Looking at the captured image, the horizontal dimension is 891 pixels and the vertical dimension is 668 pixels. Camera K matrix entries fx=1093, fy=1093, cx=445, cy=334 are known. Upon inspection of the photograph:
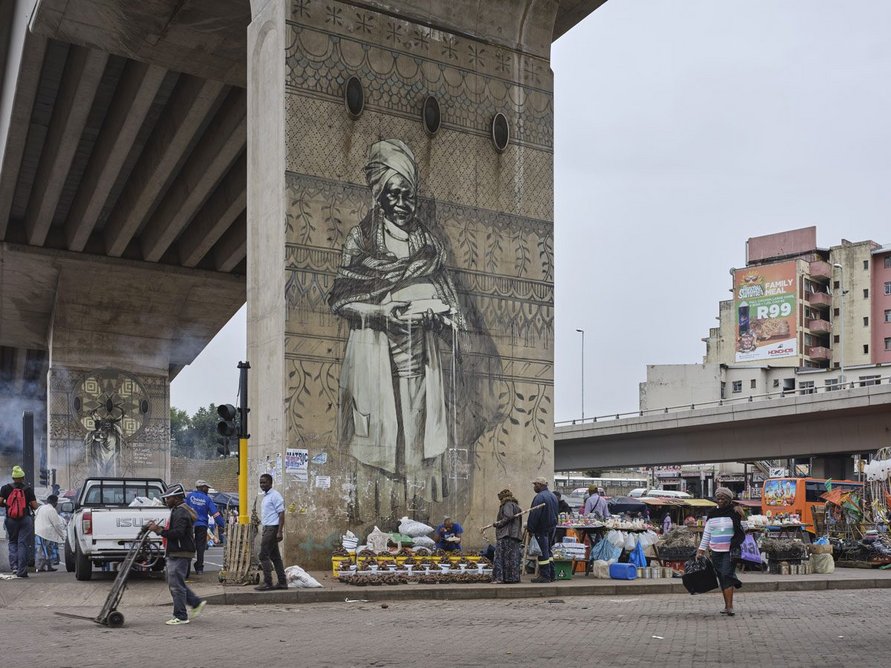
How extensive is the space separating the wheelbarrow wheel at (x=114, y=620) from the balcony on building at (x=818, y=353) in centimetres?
8906

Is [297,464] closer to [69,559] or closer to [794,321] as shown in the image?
[69,559]

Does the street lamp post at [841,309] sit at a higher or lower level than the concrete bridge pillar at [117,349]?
higher

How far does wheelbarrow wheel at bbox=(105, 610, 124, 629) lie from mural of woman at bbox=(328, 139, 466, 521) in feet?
24.5

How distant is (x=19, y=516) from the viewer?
1950 centimetres

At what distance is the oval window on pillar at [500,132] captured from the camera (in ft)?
73.0

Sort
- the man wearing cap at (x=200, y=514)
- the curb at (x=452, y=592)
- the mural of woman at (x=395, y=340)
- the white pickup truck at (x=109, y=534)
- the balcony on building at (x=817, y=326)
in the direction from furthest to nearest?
the balcony on building at (x=817, y=326) < the man wearing cap at (x=200, y=514) < the mural of woman at (x=395, y=340) < the white pickup truck at (x=109, y=534) < the curb at (x=452, y=592)

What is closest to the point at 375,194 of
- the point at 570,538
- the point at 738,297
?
the point at 570,538

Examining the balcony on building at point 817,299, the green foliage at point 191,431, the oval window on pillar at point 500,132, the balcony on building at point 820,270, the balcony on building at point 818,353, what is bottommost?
the green foliage at point 191,431

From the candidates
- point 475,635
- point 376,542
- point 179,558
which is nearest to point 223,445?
point 376,542

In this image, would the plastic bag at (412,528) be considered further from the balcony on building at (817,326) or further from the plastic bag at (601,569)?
the balcony on building at (817,326)

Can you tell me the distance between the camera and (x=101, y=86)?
1204 inches

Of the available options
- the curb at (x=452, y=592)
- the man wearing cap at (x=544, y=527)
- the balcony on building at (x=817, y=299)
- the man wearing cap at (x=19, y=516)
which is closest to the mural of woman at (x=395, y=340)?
the man wearing cap at (x=544, y=527)

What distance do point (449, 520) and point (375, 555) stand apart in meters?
2.20

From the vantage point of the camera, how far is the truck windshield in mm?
20219
